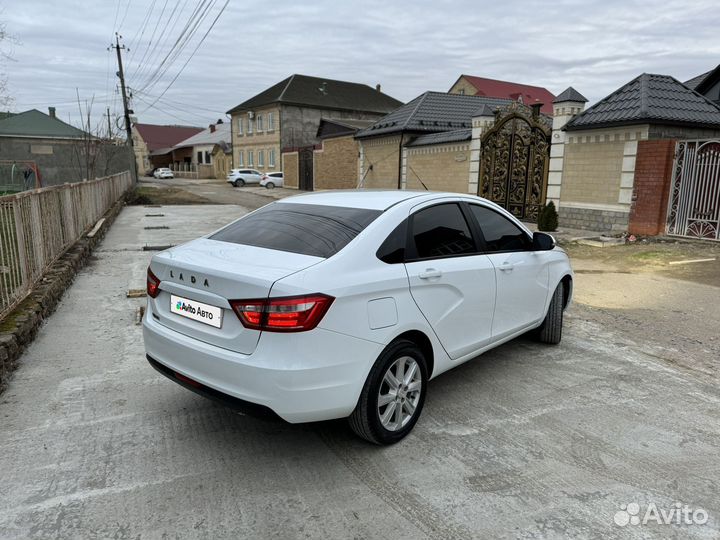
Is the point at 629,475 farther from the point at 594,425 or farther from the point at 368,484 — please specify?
the point at 368,484

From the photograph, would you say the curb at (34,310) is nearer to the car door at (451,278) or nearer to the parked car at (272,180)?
the car door at (451,278)

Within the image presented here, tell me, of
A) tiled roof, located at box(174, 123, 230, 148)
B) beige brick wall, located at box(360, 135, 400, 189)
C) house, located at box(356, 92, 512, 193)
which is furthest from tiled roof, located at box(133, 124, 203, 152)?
house, located at box(356, 92, 512, 193)

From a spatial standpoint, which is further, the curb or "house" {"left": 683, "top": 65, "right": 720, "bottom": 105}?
"house" {"left": 683, "top": 65, "right": 720, "bottom": 105}

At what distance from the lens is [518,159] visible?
51.6 feet

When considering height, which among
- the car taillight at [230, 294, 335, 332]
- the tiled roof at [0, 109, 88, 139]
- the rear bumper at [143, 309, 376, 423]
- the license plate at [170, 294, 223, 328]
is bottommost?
the rear bumper at [143, 309, 376, 423]

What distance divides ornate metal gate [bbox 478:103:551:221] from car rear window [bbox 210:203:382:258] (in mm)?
12247

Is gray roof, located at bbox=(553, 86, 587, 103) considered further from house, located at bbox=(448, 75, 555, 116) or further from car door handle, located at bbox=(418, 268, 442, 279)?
house, located at bbox=(448, 75, 555, 116)

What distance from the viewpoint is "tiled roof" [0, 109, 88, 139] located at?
3647cm

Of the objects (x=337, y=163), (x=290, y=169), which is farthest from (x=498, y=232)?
(x=290, y=169)

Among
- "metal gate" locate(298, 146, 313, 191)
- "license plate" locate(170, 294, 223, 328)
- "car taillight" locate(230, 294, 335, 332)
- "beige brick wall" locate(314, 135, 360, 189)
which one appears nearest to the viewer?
"car taillight" locate(230, 294, 335, 332)

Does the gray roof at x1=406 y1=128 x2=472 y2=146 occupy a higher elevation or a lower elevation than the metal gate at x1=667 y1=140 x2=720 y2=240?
higher

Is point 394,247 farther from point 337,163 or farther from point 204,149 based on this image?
point 204,149

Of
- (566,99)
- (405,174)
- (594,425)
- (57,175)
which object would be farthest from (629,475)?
(57,175)

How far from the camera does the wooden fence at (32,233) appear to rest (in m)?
5.13
